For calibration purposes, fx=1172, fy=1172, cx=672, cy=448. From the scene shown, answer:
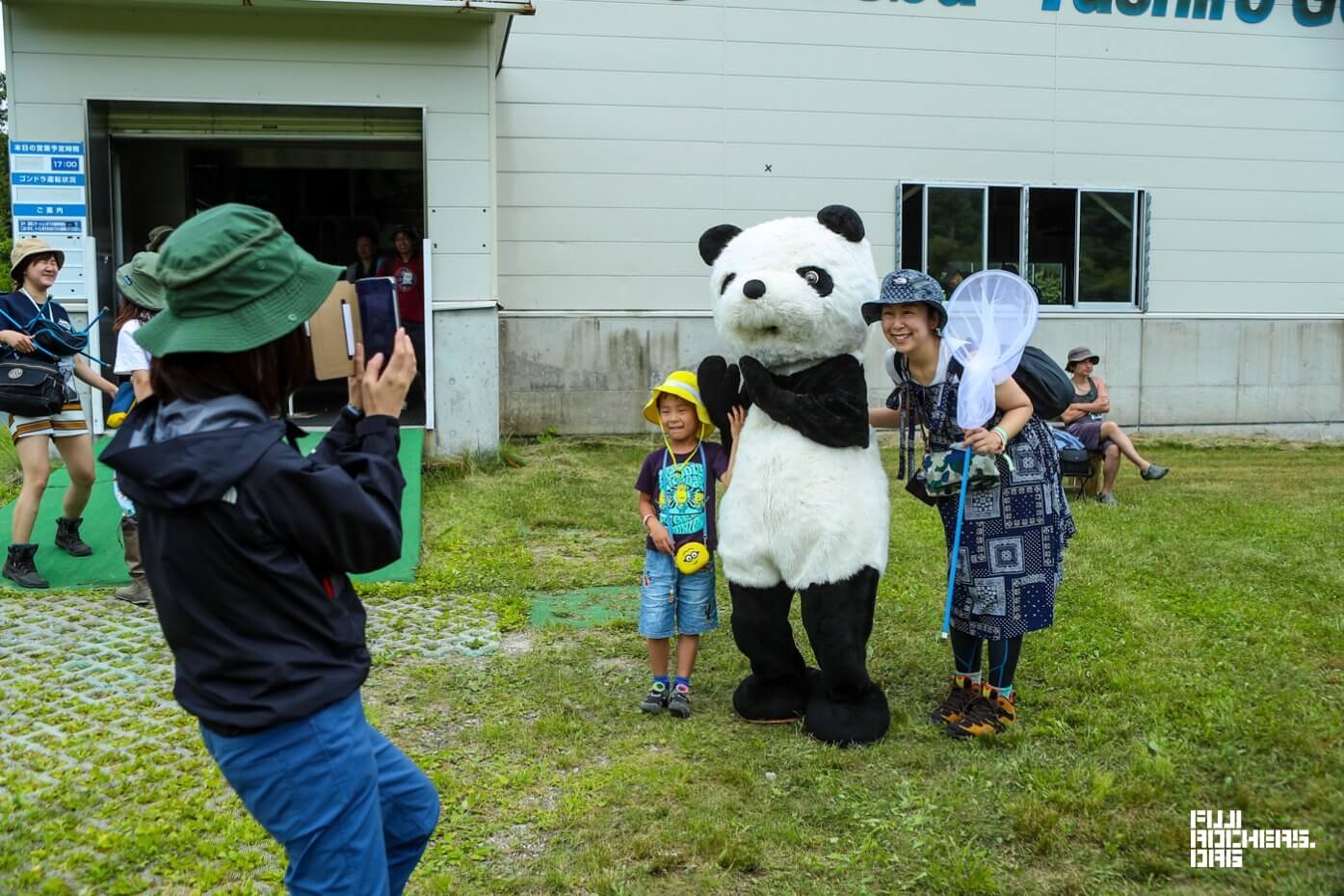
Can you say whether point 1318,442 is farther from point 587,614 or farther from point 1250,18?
point 587,614

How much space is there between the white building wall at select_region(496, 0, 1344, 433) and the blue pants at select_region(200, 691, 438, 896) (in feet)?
32.3

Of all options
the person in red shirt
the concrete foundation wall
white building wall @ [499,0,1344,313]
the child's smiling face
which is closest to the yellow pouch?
the child's smiling face

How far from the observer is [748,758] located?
424 centimetres

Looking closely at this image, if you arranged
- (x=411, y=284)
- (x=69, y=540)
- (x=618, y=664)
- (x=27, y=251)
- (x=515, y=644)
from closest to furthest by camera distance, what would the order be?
(x=618, y=664) < (x=515, y=644) < (x=27, y=251) < (x=69, y=540) < (x=411, y=284)

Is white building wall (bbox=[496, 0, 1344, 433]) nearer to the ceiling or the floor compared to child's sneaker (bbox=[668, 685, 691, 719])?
nearer to the ceiling

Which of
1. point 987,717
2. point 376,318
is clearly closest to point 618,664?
point 987,717

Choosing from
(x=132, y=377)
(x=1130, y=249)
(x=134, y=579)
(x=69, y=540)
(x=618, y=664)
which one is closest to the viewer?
(x=618, y=664)

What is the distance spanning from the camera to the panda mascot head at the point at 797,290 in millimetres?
4363

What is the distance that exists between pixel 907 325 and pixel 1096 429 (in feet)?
18.2

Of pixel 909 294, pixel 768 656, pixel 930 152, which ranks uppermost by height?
pixel 930 152

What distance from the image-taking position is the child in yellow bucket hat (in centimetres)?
462

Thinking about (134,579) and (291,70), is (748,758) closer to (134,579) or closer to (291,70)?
(134,579)

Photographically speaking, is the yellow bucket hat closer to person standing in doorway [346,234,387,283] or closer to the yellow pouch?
the yellow pouch

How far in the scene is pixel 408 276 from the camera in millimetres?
10555
